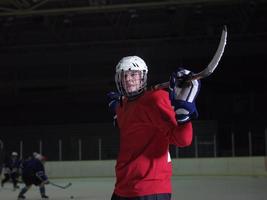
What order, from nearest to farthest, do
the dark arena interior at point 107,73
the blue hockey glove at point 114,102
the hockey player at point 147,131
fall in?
the hockey player at point 147,131
the blue hockey glove at point 114,102
the dark arena interior at point 107,73

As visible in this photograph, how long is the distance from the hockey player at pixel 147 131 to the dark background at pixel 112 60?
76.1 ft

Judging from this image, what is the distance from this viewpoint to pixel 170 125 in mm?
2219

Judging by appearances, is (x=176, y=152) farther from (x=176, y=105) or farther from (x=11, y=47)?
(x=176, y=105)

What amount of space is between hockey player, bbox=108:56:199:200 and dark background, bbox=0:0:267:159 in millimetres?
23209

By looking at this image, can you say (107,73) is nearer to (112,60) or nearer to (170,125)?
(112,60)

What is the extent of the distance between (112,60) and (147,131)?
2637cm

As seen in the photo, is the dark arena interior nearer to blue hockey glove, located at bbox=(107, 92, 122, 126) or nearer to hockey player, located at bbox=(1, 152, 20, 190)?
hockey player, located at bbox=(1, 152, 20, 190)

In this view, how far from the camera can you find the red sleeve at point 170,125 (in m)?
2.19

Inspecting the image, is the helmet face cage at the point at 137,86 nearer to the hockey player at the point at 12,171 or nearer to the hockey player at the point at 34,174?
the hockey player at the point at 34,174

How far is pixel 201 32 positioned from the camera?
2798cm

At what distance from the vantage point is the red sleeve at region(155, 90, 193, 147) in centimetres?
219

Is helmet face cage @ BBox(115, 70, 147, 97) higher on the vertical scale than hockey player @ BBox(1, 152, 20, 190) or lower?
higher

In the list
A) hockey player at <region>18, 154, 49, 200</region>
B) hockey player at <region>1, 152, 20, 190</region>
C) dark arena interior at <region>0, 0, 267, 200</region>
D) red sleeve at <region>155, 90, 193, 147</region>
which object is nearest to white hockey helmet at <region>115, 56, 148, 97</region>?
red sleeve at <region>155, 90, 193, 147</region>

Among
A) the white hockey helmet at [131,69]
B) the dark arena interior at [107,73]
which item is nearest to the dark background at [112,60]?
the dark arena interior at [107,73]
